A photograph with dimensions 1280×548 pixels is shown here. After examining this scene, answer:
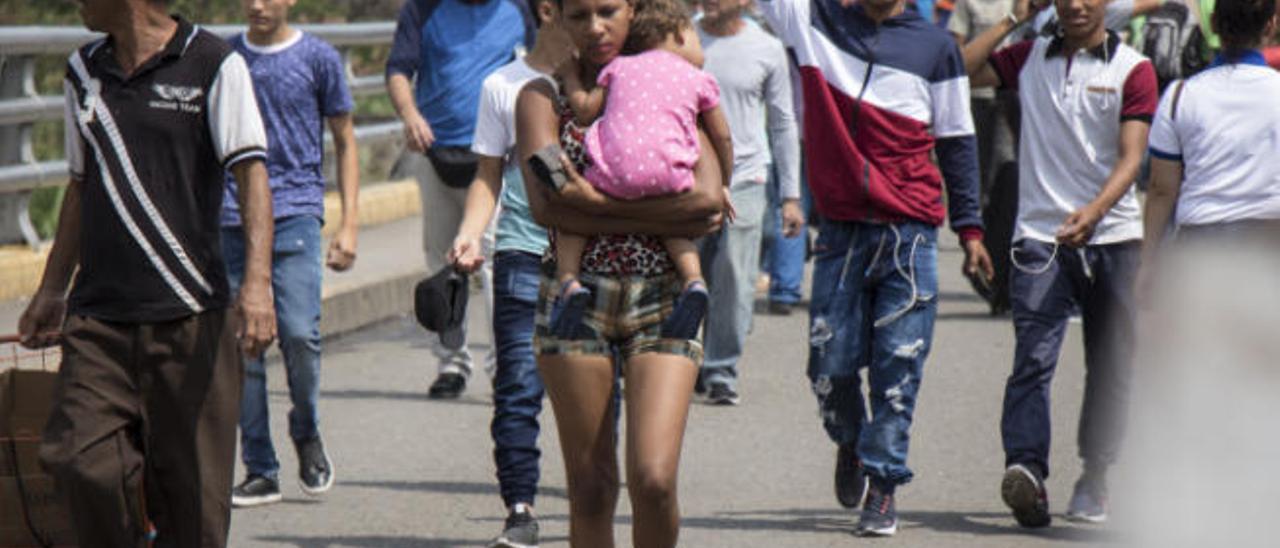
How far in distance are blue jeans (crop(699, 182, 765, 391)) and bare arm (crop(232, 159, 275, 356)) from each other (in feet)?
17.7

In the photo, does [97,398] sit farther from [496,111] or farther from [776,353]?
[776,353]

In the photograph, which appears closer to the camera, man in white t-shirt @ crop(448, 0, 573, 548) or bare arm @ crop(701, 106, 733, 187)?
bare arm @ crop(701, 106, 733, 187)

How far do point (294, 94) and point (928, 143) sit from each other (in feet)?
7.12

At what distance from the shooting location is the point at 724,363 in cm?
1160

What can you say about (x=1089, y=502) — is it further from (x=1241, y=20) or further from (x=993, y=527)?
(x=1241, y=20)

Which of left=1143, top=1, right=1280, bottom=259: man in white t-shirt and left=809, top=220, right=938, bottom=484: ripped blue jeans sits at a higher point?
left=1143, top=1, right=1280, bottom=259: man in white t-shirt

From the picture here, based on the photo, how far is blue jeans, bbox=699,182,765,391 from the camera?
458 inches

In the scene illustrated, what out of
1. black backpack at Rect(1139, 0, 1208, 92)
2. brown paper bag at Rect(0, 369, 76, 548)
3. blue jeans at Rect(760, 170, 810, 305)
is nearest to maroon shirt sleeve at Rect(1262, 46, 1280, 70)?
black backpack at Rect(1139, 0, 1208, 92)

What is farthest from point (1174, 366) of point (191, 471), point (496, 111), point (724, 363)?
point (724, 363)

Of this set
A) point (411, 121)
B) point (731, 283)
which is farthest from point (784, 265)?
point (411, 121)

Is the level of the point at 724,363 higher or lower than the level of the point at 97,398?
lower

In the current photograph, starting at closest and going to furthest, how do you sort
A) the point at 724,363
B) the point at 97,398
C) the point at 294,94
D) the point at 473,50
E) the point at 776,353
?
the point at 97,398 → the point at 294,94 → the point at 473,50 → the point at 724,363 → the point at 776,353

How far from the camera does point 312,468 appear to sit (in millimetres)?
9195

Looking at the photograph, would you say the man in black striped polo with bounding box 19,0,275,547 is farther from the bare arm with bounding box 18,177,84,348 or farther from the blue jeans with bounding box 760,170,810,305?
the blue jeans with bounding box 760,170,810,305
